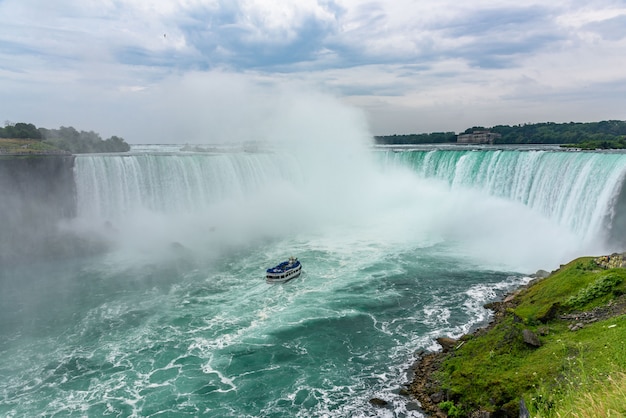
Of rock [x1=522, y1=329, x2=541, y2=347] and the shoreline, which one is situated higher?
rock [x1=522, y1=329, x2=541, y2=347]

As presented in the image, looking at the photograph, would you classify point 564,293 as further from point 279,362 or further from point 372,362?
point 279,362

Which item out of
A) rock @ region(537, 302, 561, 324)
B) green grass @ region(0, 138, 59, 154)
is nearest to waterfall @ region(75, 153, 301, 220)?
green grass @ region(0, 138, 59, 154)

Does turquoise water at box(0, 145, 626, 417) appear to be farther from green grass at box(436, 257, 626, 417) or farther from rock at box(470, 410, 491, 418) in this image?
green grass at box(436, 257, 626, 417)

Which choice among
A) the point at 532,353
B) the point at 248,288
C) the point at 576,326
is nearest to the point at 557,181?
the point at 576,326

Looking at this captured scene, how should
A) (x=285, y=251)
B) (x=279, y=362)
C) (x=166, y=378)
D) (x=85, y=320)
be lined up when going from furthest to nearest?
(x=285, y=251) < (x=85, y=320) < (x=279, y=362) < (x=166, y=378)

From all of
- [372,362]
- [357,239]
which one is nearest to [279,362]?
[372,362]

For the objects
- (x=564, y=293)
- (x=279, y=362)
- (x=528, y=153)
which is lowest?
(x=279, y=362)

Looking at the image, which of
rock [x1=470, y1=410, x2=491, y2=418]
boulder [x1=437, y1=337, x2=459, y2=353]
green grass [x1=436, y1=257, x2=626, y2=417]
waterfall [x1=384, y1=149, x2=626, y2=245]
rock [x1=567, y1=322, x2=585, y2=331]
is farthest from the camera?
waterfall [x1=384, y1=149, x2=626, y2=245]

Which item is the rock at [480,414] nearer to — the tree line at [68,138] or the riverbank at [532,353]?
the riverbank at [532,353]

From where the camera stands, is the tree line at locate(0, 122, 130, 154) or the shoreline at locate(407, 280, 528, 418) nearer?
the shoreline at locate(407, 280, 528, 418)
